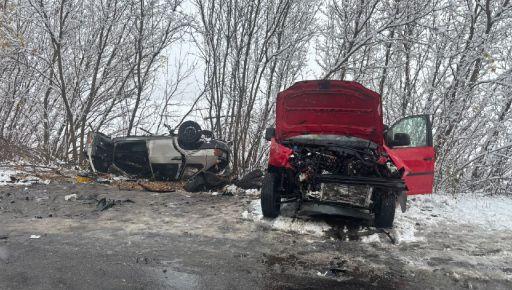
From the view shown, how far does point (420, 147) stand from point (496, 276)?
112 inches

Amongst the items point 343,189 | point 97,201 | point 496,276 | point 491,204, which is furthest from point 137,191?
point 491,204

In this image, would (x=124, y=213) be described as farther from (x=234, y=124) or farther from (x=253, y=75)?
(x=253, y=75)

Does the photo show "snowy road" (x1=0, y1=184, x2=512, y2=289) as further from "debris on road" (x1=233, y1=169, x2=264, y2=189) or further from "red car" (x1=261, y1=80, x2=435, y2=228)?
"debris on road" (x1=233, y1=169, x2=264, y2=189)

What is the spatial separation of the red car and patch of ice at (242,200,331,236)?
0.49ft

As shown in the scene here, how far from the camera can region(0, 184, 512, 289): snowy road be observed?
11.2 ft

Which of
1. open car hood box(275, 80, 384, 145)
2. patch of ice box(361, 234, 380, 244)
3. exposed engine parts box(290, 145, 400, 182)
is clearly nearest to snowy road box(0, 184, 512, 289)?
patch of ice box(361, 234, 380, 244)

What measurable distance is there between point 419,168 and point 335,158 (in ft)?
6.43

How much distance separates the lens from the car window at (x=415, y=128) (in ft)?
20.9

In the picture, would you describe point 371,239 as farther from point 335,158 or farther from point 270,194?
point 270,194

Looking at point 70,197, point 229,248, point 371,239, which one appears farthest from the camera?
point 70,197

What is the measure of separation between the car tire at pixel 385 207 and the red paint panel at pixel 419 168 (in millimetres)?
1182

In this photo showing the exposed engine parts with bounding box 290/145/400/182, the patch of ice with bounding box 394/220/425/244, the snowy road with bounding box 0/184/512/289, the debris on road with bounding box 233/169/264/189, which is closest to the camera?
the snowy road with bounding box 0/184/512/289

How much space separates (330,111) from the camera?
5629 millimetres

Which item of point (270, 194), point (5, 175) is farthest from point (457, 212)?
point (5, 175)
